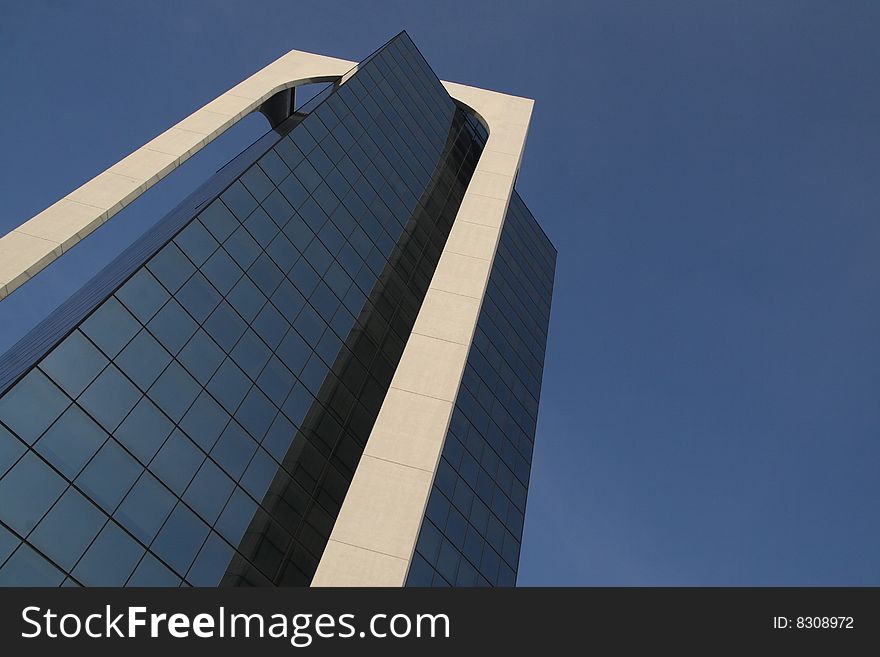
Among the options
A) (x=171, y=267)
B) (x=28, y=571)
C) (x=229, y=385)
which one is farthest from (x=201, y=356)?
(x=28, y=571)

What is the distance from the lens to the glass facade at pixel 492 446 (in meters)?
34.9

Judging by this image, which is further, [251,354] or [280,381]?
[280,381]

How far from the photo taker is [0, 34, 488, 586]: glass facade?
25016 mm

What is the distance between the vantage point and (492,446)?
4372 centimetres

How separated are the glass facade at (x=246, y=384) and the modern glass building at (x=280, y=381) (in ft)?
0.34

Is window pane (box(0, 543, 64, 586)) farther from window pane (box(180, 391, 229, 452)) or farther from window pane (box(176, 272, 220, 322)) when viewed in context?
window pane (box(176, 272, 220, 322))

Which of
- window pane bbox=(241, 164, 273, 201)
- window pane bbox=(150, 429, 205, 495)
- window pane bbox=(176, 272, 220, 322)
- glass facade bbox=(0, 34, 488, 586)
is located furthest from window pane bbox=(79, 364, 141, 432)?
window pane bbox=(241, 164, 273, 201)

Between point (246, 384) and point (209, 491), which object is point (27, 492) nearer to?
point (209, 491)

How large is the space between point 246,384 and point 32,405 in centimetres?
1051

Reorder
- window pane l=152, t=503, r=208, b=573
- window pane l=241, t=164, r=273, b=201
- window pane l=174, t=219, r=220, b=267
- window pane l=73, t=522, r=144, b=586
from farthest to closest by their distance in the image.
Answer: window pane l=241, t=164, r=273, b=201
window pane l=174, t=219, r=220, b=267
window pane l=152, t=503, r=208, b=573
window pane l=73, t=522, r=144, b=586

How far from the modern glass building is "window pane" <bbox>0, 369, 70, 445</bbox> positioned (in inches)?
2.9
